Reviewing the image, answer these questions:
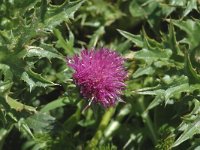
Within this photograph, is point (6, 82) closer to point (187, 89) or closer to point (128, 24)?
point (187, 89)

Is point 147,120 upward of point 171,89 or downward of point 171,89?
downward

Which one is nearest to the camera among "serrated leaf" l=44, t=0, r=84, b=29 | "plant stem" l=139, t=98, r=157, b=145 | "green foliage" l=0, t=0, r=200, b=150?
"green foliage" l=0, t=0, r=200, b=150

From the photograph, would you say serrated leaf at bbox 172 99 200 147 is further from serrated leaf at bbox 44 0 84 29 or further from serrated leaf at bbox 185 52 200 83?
serrated leaf at bbox 44 0 84 29

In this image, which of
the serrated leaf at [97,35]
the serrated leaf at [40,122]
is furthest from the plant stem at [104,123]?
the serrated leaf at [97,35]

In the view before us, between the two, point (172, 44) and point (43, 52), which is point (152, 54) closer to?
point (172, 44)

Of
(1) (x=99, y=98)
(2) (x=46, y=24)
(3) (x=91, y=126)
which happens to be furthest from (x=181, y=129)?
(2) (x=46, y=24)

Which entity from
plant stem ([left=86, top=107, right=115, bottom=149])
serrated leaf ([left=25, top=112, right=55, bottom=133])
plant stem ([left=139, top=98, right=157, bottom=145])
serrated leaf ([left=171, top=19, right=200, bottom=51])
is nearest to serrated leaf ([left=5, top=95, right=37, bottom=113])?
serrated leaf ([left=25, top=112, right=55, bottom=133])

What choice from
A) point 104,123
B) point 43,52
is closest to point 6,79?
point 43,52

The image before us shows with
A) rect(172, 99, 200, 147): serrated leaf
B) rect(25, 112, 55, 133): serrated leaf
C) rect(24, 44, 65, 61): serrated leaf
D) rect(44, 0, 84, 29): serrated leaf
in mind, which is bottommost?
rect(172, 99, 200, 147): serrated leaf
